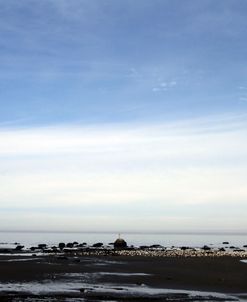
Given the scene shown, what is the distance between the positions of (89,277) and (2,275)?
6465mm

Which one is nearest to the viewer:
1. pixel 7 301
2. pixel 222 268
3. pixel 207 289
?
pixel 7 301

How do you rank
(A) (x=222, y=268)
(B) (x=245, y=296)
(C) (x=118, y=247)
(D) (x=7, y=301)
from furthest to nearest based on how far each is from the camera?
(C) (x=118, y=247) → (A) (x=222, y=268) → (B) (x=245, y=296) → (D) (x=7, y=301)

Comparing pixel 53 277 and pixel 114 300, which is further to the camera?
pixel 53 277

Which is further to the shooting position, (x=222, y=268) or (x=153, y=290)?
(x=222, y=268)

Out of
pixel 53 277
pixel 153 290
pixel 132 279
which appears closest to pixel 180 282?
pixel 132 279

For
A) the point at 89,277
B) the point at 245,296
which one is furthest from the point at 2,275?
the point at 245,296

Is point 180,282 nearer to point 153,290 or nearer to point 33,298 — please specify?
point 153,290

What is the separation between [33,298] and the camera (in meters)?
26.5

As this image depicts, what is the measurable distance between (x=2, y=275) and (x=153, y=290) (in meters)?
13.0

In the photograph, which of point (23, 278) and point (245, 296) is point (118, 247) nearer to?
point (23, 278)

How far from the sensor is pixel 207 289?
33.4 metres

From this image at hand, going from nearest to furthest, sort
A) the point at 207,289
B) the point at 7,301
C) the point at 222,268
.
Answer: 1. the point at 7,301
2. the point at 207,289
3. the point at 222,268

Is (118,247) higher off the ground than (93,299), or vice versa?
(118,247)

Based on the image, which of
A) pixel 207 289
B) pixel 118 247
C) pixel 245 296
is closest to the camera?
pixel 245 296
